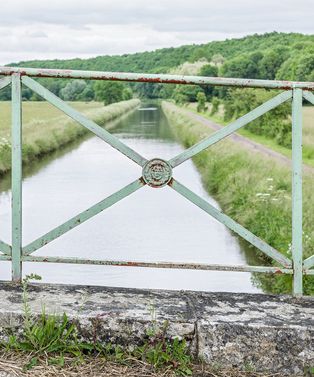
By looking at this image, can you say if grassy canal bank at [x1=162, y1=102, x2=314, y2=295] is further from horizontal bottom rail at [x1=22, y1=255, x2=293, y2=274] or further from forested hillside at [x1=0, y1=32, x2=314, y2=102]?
forested hillside at [x1=0, y1=32, x2=314, y2=102]

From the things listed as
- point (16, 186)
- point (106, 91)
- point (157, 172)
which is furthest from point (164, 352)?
point (106, 91)

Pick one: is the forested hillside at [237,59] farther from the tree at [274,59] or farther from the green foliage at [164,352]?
the green foliage at [164,352]

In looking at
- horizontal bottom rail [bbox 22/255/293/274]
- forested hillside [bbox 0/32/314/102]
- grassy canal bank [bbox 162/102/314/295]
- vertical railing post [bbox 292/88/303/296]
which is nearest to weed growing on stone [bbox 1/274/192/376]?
horizontal bottom rail [bbox 22/255/293/274]

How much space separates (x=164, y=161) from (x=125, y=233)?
24.9 ft

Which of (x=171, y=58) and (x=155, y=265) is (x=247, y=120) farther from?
(x=171, y=58)

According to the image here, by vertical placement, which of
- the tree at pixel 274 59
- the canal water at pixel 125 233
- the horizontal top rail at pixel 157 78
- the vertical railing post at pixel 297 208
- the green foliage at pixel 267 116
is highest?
the tree at pixel 274 59

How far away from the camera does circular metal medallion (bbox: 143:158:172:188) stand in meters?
3.04

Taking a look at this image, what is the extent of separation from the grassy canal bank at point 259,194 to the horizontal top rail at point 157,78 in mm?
3223

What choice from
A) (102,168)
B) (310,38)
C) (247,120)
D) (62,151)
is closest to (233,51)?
(310,38)

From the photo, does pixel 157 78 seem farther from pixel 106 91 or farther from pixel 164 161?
pixel 106 91

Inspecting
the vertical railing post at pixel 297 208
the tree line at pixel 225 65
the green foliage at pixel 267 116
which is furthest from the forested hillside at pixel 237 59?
the vertical railing post at pixel 297 208

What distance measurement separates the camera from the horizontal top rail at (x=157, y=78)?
9.76 ft

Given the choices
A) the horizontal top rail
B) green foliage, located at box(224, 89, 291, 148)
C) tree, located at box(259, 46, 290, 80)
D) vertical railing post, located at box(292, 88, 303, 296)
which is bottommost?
vertical railing post, located at box(292, 88, 303, 296)

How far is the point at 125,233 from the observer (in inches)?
416
